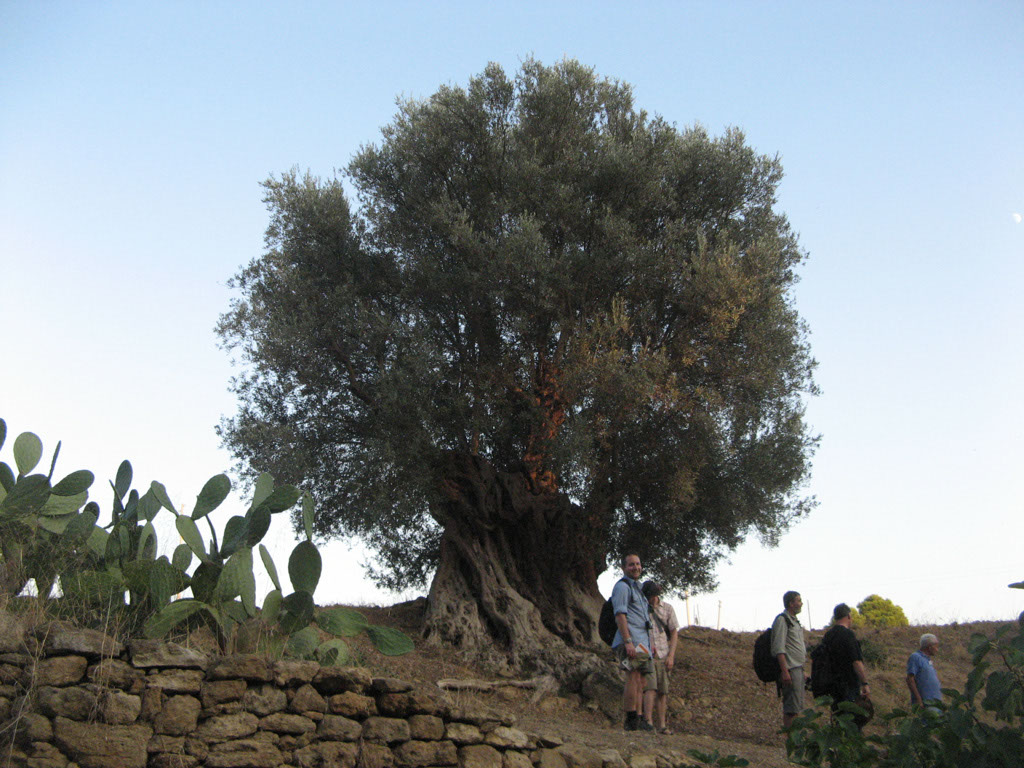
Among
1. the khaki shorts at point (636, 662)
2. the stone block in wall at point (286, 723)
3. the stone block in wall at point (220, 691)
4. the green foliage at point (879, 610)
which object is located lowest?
the stone block in wall at point (286, 723)

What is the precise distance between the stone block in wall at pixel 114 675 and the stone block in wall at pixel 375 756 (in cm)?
163

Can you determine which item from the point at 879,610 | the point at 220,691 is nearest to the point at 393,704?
the point at 220,691

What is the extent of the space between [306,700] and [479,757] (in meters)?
1.43

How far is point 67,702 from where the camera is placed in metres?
5.43

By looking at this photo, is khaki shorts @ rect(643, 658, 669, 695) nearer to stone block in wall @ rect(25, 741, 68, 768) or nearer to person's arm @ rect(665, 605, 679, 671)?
person's arm @ rect(665, 605, 679, 671)

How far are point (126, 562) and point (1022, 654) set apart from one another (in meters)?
6.01

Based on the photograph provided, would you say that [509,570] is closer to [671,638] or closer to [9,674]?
[671,638]

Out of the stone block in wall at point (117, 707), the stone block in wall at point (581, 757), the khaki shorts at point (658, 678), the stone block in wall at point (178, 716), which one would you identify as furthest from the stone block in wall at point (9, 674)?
the khaki shorts at point (658, 678)

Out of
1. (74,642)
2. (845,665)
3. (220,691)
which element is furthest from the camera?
(845,665)

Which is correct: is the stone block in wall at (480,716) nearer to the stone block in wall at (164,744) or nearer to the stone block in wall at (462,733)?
the stone block in wall at (462,733)

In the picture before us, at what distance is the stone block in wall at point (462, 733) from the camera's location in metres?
6.60

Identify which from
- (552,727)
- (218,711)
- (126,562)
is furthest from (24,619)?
(552,727)

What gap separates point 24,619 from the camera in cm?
579

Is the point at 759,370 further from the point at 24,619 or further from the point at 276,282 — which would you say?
the point at 24,619
